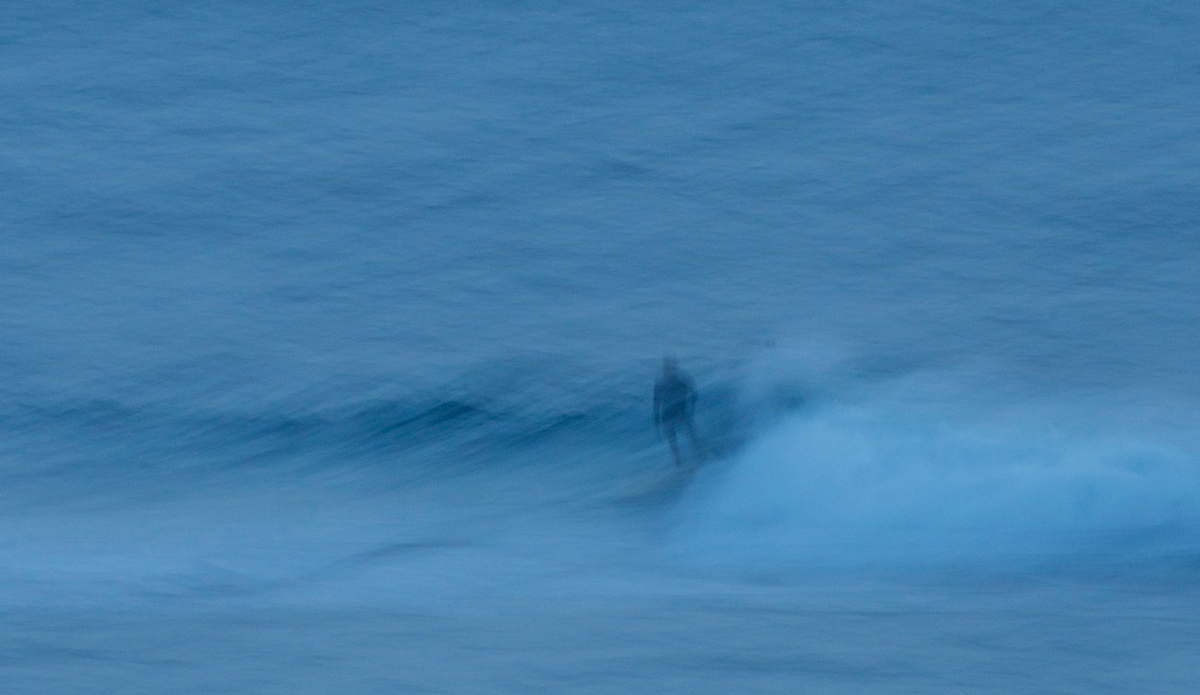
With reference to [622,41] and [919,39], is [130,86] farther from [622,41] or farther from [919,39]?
[919,39]

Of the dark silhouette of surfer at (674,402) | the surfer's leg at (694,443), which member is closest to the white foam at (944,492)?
the surfer's leg at (694,443)

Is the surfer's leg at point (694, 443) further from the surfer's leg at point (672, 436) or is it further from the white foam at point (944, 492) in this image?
the white foam at point (944, 492)

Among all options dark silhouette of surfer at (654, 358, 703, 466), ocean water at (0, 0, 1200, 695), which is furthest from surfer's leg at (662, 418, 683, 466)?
ocean water at (0, 0, 1200, 695)

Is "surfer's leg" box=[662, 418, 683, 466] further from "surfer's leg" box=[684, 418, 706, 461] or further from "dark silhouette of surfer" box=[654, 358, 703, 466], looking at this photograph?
"surfer's leg" box=[684, 418, 706, 461]

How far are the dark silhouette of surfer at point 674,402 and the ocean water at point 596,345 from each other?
0.30 metres

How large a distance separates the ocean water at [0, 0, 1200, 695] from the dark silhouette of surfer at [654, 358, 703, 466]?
0.30 meters

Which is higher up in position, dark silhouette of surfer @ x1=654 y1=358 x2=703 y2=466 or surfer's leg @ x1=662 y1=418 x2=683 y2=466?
dark silhouette of surfer @ x1=654 y1=358 x2=703 y2=466

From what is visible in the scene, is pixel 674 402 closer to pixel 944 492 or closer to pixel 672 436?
pixel 672 436

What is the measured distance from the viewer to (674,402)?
15.3 m

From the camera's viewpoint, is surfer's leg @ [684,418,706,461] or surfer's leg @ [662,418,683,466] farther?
surfer's leg @ [684,418,706,461]

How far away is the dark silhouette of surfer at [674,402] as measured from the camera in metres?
15.2

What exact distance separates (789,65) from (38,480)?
586 inches

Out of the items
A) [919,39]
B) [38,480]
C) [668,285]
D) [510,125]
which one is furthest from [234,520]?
[919,39]

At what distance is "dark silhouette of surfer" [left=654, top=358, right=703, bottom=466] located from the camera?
1519 cm
